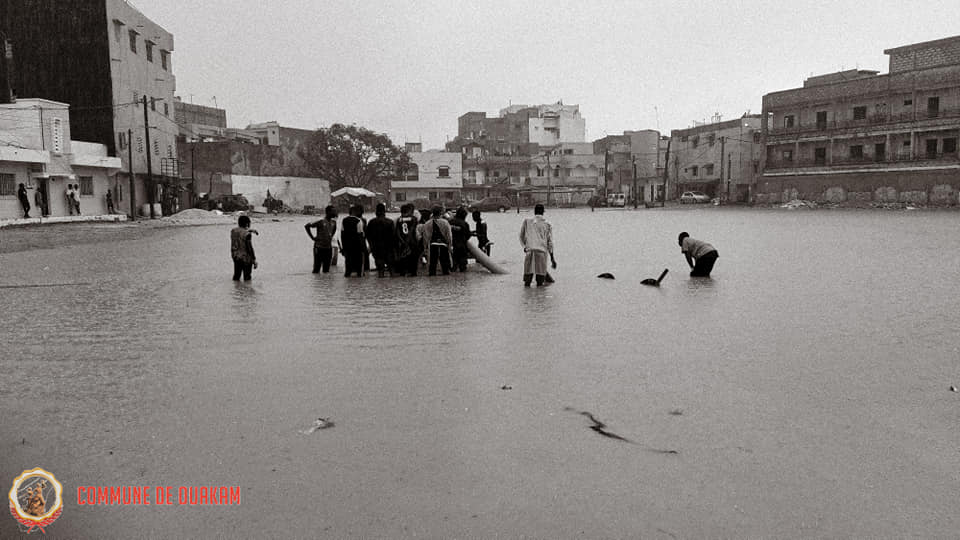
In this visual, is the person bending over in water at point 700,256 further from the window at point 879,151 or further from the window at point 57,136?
the window at point 879,151

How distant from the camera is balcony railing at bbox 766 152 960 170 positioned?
49.7m

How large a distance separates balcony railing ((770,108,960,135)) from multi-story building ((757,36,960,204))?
7 cm

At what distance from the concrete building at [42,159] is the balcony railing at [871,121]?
166ft

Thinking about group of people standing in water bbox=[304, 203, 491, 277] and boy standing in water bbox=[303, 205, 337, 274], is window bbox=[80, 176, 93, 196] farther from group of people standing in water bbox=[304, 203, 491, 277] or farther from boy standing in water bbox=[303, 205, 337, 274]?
group of people standing in water bbox=[304, 203, 491, 277]

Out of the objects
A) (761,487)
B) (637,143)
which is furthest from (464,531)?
(637,143)

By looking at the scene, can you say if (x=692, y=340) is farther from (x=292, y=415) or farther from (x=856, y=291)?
(x=856, y=291)

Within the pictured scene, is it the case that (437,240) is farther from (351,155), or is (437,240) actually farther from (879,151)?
(351,155)

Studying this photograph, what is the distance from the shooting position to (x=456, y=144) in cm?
8831

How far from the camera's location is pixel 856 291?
10.4 m

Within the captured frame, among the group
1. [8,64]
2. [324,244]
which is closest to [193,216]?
[8,64]

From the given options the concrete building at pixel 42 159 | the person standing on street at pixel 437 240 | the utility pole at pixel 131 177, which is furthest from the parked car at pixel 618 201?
the person standing on street at pixel 437 240

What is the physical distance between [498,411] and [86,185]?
A: 124 feet

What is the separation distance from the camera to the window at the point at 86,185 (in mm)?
36188

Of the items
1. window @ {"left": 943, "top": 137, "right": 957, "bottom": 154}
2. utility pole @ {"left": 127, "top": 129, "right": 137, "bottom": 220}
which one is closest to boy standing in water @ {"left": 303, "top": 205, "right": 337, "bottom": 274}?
utility pole @ {"left": 127, "top": 129, "right": 137, "bottom": 220}
